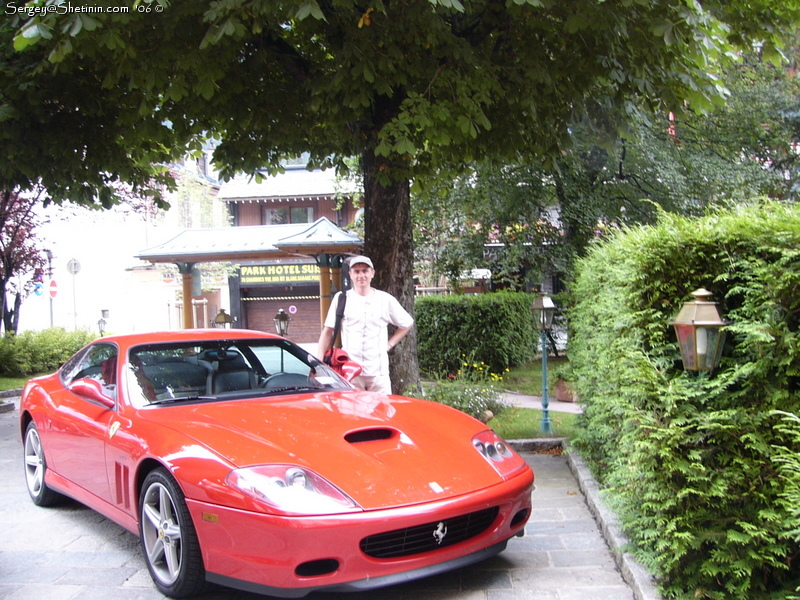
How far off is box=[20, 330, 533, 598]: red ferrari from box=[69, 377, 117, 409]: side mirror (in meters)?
0.02

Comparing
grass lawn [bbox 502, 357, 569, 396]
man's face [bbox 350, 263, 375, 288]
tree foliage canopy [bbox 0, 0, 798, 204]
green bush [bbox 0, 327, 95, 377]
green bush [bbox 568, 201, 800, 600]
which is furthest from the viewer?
green bush [bbox 0, 327, 95, 377]

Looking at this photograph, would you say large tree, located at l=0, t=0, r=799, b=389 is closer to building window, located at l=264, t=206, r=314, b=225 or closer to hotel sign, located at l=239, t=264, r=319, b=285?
hotel sign, located at l=239, t=264, r=319, b=285

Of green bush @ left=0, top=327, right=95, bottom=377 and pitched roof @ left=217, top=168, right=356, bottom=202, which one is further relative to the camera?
pitched roof @ left=217, top=168, right=356, bottom=202

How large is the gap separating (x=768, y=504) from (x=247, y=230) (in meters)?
19.5

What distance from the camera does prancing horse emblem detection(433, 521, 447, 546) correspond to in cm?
357

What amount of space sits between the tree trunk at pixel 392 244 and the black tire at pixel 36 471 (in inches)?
156

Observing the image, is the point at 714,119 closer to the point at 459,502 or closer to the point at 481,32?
the point at 481,32

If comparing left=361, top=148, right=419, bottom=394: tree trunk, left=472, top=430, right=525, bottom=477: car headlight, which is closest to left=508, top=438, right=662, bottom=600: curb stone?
left=472, top=430, right=525, bottom=477: car headlight

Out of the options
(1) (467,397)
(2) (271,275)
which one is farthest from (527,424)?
(2) (271,275)

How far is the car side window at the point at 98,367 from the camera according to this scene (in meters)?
4.90

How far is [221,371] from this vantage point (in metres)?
4.97

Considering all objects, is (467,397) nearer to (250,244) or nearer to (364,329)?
(364,329)

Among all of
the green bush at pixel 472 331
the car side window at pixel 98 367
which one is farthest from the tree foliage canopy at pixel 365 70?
the green bush at pixel 472 331

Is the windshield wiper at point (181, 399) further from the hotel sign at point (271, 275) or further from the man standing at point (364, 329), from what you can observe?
the hotel sign at point (271, 275)
